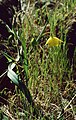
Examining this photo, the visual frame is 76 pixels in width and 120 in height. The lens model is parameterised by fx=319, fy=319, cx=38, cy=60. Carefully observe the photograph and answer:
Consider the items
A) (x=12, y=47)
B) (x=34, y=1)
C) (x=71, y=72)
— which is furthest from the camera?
(x=34, y=1)

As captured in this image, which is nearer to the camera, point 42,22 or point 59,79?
point 59,79

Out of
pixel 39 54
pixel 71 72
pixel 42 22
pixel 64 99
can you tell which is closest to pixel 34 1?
pixel 42 22

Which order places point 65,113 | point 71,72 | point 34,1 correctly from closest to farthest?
point 65,113
point 71,72
point 34,1

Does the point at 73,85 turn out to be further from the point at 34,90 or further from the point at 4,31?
the point at 4,31

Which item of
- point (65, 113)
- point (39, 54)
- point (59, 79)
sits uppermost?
point (39, 54)

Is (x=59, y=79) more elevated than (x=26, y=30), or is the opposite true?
(x=26, y=30)

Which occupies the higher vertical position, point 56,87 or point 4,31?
point 4,31

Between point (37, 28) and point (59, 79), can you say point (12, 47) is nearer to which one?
point (37, 28)

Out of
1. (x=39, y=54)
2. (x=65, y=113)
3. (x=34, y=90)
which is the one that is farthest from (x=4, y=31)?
(x=65, y=113)

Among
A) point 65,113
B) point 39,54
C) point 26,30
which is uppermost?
point 26,30
